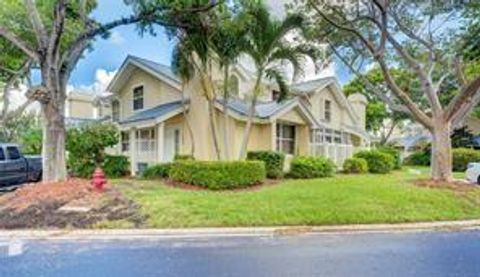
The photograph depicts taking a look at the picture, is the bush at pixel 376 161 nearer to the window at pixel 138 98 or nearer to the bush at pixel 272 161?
the bush at pixel 272 161

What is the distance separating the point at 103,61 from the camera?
31594 mm

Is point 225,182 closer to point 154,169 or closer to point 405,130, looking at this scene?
point 154,169

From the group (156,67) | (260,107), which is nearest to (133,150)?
(156,67)

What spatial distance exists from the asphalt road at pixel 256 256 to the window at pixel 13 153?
35.9 ft

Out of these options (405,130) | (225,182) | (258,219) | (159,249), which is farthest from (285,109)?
(405,130)

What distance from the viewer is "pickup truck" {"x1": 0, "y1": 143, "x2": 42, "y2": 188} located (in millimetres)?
20438

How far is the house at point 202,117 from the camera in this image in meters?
24.9

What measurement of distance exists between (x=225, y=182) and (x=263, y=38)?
593cm

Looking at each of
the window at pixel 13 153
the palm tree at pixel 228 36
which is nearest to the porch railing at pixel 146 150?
the window at pixel 13 153

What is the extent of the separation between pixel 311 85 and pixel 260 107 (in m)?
7.11

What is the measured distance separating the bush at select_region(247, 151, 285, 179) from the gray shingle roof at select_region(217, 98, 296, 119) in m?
1.87

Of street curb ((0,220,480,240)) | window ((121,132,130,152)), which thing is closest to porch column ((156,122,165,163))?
window ((121,132,130,152))

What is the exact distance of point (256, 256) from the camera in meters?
9.37

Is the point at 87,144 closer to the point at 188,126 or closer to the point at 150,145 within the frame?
the point at 188,126
